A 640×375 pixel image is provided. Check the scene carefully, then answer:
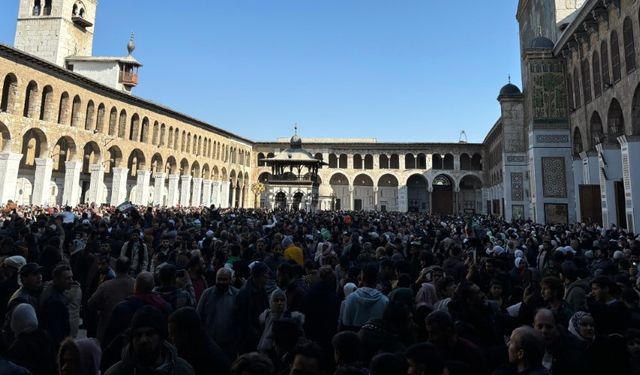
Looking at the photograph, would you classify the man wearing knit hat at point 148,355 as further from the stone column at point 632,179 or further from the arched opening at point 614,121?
the arched opening at point 614,121

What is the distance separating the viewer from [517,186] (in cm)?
2267

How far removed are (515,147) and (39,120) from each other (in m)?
26.4

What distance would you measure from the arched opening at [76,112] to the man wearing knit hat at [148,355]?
26017 millimetres

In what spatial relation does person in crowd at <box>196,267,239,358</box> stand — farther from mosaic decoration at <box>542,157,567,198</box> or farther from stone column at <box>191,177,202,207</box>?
stone column at <box>191,177,202,207</box>

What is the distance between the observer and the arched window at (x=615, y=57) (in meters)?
13.6

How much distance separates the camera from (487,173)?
39844 millimetres

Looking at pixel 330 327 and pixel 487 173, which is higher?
pixel 487 173

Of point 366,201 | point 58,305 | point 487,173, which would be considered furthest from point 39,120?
point 487,173

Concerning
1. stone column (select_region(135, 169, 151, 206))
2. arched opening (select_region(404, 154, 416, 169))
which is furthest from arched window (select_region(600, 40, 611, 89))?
arched opening (select_region(404, 154, 416, 169))

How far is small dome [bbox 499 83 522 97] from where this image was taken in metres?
23.1

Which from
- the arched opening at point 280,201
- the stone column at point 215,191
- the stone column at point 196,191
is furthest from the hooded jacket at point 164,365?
the stone column at point 215,191

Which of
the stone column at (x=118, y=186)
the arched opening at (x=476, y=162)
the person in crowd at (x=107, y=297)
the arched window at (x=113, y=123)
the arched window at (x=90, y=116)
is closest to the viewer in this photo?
the person in crowd at (x=107, y=297)

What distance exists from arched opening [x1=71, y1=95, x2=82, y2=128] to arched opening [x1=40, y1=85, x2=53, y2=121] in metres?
1.77

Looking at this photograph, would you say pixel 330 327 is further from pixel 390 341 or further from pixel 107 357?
pixel 107 357
